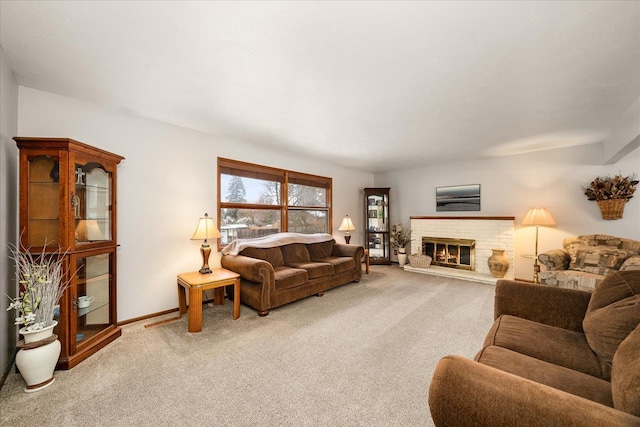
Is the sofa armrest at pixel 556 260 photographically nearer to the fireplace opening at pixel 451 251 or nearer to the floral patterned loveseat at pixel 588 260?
the floral patterned loveseat at pixel 588 260

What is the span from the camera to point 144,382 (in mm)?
1840

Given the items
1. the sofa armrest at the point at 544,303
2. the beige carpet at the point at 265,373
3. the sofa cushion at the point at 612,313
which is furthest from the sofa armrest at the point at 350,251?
the sofa cushion at the point at 612,313

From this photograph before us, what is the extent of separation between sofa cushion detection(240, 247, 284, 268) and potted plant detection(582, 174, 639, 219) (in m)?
4.98

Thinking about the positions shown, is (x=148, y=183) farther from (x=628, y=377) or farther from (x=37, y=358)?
(x=628, y=377)

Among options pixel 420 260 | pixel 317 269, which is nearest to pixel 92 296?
pixel 317 269

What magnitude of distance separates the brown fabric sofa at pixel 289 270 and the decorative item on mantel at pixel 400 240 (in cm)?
175

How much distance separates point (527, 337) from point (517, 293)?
1.62 feet

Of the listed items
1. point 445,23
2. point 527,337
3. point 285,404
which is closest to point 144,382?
point 285,404

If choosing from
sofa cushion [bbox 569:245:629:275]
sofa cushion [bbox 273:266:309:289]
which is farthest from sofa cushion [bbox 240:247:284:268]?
sofa cushion [bbox 569:245:629:275]

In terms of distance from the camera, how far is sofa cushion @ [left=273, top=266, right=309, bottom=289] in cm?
328

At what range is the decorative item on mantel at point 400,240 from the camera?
19.7 feet

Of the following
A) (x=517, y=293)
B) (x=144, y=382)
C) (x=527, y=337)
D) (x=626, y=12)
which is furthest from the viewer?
(x=517, y=293)

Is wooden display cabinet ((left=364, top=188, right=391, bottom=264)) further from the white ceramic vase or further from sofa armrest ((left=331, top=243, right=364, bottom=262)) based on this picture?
the white ceramic vase

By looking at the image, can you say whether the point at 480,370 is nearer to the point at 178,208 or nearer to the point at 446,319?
the point at 446,319
